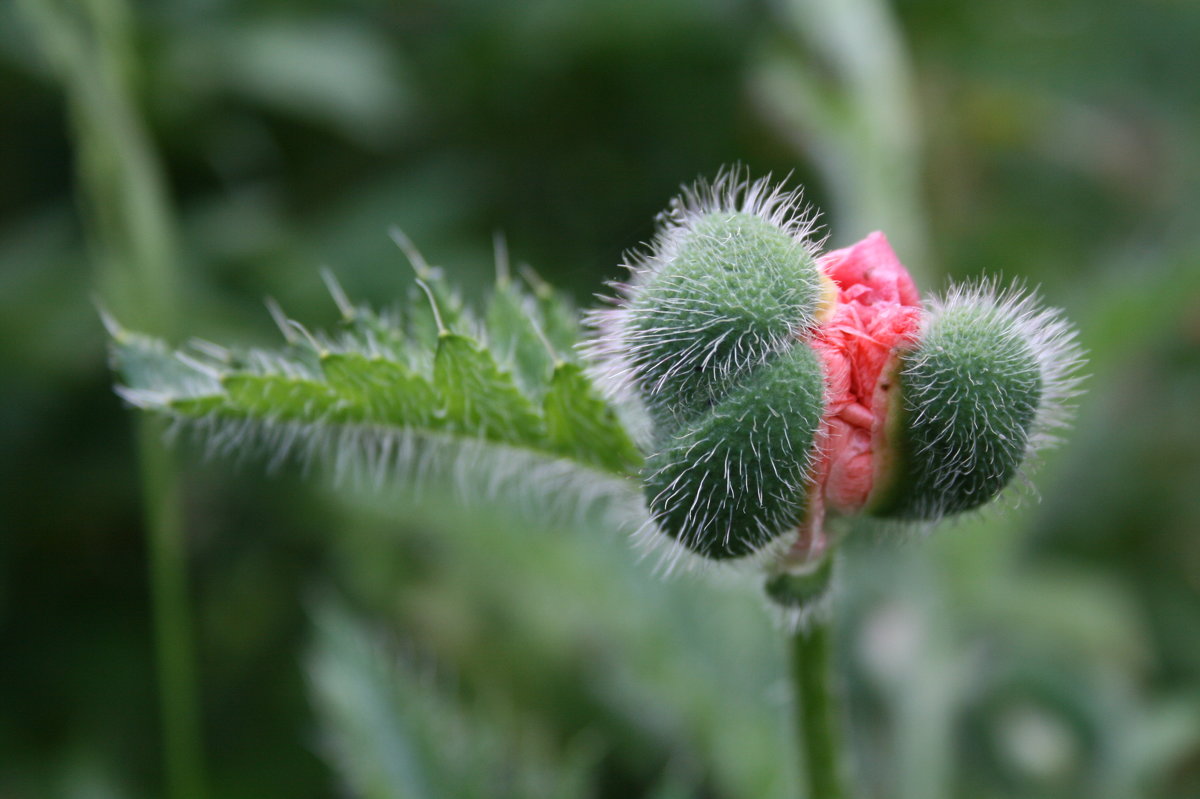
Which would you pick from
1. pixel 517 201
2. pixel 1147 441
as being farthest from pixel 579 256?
pixel 1147 441

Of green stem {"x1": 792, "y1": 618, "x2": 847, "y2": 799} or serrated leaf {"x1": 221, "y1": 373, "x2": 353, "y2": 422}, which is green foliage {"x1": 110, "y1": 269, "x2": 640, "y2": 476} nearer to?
serrated leaf {"x1": 221, "y1": 373, "x2": 353, "y2": 422}

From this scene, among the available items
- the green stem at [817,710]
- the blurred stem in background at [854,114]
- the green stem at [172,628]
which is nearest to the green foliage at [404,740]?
the green stem at [172,628]

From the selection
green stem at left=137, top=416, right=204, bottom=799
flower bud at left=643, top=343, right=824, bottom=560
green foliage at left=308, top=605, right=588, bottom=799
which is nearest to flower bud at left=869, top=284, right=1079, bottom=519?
flower bud at left=643, top=343, right=824, bottom=560

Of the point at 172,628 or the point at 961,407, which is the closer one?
the point at 961,407

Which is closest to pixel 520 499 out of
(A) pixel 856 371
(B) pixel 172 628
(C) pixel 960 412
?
(B) pixel 172 628

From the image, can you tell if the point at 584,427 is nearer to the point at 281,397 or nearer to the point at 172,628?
the point at 281,397

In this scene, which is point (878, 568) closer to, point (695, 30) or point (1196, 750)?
point (1196, 750)
